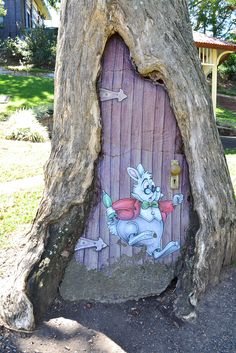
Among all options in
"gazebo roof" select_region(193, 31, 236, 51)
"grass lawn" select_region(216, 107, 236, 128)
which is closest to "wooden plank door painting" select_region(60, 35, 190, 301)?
"gazebo roof" select_region(193, 31, 236, 51)

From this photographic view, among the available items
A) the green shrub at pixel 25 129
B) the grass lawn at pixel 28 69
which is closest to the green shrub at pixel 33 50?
the grass lawn at pixel 28 69

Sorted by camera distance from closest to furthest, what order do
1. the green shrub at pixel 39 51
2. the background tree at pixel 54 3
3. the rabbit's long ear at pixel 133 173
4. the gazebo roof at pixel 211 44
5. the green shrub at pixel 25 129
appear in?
the rabbit's long ear at pixel 133 173, the green shrub at pixel 25 129, the gazebo roof at pixel 211 44, the green shrub at pixel 39 51, the background tree at pixel 54 3

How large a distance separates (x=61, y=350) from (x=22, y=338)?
0.32 metres

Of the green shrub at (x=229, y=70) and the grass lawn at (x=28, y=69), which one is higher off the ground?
the green shrub at (x=229, y=70)

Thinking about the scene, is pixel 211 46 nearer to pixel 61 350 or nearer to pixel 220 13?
pixel 61 350

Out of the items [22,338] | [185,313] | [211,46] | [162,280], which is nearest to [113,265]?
[162,280]

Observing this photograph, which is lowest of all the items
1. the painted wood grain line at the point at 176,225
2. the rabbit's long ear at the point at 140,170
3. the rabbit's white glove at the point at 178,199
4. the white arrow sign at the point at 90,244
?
the white arrow sign at the point at 90,244

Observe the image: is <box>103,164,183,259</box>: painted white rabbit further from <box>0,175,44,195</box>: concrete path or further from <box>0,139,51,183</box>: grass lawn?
<box>0,139,51,183</box>: grass lawn

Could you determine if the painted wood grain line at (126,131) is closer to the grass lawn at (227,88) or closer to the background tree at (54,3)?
the grass lawn at (227,88)

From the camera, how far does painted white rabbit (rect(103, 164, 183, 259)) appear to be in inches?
133

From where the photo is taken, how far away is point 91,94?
10.4 ft

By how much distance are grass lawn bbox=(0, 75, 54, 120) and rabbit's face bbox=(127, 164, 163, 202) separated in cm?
981

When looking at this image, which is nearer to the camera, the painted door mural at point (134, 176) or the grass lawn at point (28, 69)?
the painted door mural at point (134, 176)

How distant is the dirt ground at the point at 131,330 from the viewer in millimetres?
2887
